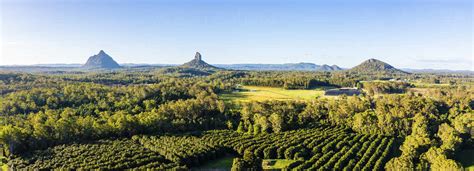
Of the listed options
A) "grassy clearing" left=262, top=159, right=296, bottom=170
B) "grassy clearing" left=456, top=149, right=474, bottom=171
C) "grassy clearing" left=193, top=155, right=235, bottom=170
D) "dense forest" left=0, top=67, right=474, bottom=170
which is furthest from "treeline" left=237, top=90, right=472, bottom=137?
"grassy clearing" left=193, top=155, right=235, bottom=170

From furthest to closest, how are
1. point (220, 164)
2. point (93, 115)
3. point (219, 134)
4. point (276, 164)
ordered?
point (93, 115), point (219, 134), point (276, 164), point (220, 164)

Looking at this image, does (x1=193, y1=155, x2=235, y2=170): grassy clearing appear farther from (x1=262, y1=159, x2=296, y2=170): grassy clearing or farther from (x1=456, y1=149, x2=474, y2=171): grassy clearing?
(x1=456, y1=149, x2=474, y2=171): grassy clearing

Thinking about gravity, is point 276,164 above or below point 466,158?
below

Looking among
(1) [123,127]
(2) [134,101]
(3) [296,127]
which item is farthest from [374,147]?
(2) [134,101]

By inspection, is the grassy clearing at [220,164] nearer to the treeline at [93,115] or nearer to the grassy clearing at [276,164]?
the grassy clearing at [276,164]

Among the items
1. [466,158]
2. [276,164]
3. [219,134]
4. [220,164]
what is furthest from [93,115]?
[466,158]

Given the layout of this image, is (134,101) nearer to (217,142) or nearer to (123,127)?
(123,127)

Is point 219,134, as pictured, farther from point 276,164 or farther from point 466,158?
point 466,158
